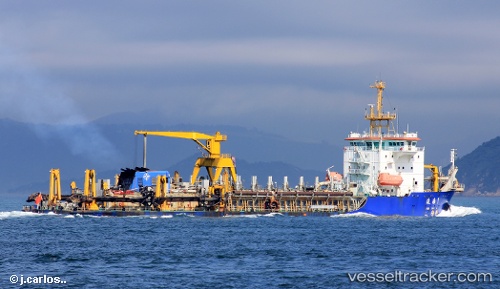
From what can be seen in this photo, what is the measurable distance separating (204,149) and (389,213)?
52.6 feet

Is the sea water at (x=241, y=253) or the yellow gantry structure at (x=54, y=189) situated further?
the yellow gantry structure at (x=54, y=189)

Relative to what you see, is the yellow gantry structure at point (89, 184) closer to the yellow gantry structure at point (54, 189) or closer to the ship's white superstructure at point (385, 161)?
the yellow gantry structure at point (54, 189)

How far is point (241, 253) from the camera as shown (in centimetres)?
5122

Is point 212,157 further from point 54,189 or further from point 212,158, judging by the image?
point 54,189

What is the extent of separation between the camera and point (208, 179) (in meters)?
83.9

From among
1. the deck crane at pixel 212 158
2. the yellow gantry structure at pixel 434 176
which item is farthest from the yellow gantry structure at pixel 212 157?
the yellow gantry structure at pixel 434 176

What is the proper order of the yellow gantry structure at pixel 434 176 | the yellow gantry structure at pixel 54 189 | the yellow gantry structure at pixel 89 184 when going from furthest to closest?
1. the yellow gantry structure at pixel 434 176
2. the yellow gantry structure at pixel 54 189
3. the yellow gantry structure at pixel 89 184

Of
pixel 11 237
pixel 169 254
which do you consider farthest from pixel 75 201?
pixel 169 254

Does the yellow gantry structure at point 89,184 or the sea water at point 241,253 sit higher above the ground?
the yellow gantry structure at point 89,184

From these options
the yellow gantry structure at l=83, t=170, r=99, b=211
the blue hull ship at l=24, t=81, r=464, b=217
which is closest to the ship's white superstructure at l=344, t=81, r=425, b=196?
the blue hull ship at l=24, t=81, r=464, b=217

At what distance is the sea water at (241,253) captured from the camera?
4197cm

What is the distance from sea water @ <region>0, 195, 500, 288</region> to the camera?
42.0 meters

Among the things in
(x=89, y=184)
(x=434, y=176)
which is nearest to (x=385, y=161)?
(x=434, y=176)

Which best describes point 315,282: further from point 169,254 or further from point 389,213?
point 389,213
